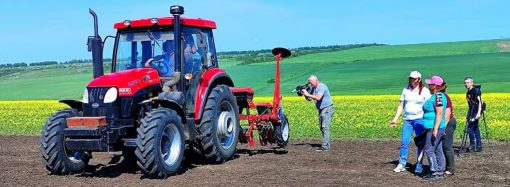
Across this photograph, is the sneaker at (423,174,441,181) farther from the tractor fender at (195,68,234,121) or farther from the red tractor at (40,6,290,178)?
the tractor fender at (195,68,234,121)

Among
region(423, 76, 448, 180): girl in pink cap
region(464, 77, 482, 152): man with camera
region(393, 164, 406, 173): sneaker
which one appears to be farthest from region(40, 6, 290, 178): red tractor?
region(464, 77, 482, 152): man with camera

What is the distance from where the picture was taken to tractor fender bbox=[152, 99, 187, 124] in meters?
10.0

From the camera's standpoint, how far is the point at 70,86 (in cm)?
5609

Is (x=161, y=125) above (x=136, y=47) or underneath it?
underneath

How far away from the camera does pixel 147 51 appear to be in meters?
10.9

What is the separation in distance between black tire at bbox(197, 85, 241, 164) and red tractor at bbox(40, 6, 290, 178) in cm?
2

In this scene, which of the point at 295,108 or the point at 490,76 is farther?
the point at 490,76

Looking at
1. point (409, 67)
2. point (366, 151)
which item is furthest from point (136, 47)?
point (409, 67)

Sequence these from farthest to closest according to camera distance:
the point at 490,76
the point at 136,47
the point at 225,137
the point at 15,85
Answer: the point at 15,85 → the point at 490,76 → the point at 225,137 → the point at 136,47

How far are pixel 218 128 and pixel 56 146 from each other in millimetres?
2869

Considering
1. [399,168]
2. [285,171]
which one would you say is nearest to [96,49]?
[285,171]

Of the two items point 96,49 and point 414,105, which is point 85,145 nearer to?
point 96,49

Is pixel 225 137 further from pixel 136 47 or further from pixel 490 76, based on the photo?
pixel 490 76

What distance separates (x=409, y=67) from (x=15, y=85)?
36.8 m
